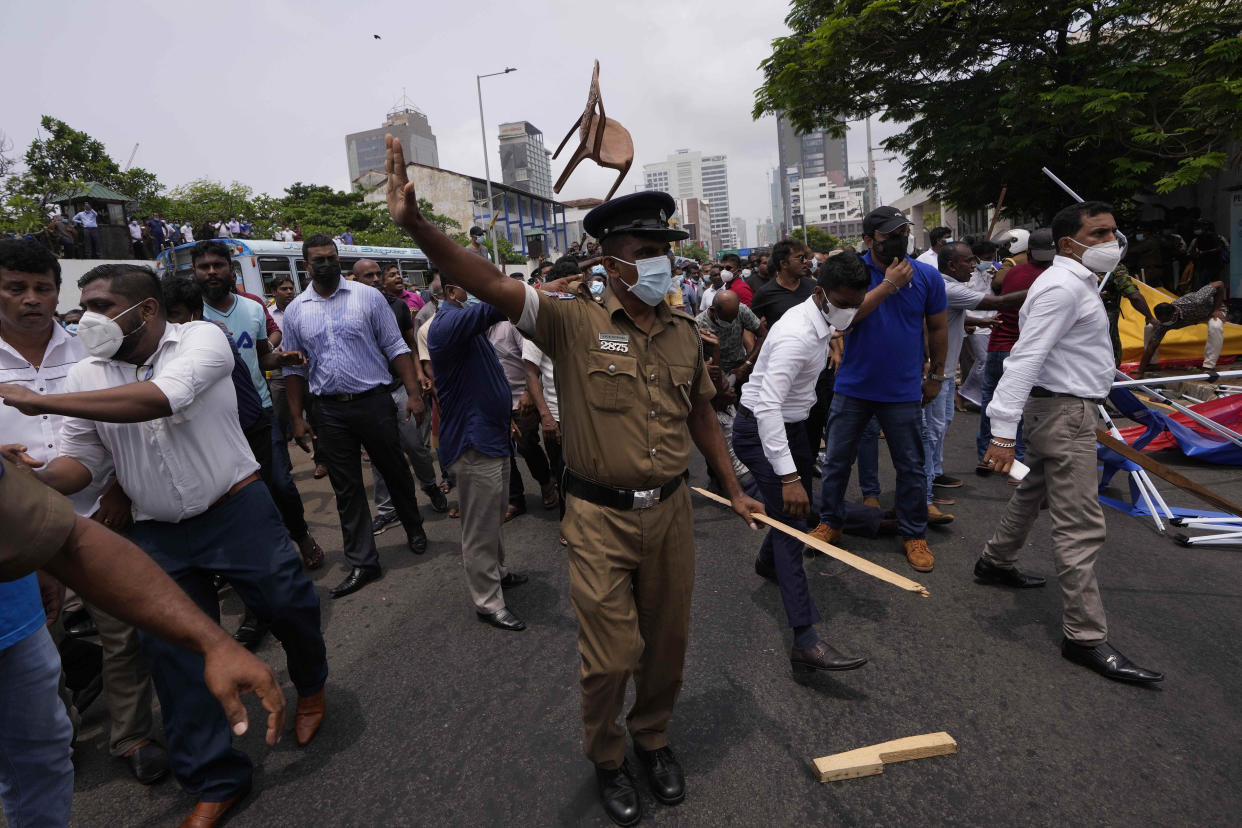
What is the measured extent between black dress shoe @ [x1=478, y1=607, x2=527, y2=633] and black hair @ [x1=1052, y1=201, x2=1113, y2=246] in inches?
132

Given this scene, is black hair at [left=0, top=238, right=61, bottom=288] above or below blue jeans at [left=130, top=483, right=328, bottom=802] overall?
above

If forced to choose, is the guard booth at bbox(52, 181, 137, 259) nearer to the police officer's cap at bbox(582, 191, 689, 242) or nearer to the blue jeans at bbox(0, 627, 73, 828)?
the blue jeans at bbox(0, 627, 73, 828)

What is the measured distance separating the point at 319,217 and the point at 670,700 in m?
Answer: 40.3

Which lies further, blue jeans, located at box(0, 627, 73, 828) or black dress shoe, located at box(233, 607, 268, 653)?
black dress shoe, located at box(233, 607, 268, 653)

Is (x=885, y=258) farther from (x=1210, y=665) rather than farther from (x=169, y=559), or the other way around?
(x=169, y=559)

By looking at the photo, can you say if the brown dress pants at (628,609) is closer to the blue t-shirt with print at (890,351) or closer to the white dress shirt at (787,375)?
the white dress shirt at (787,375)

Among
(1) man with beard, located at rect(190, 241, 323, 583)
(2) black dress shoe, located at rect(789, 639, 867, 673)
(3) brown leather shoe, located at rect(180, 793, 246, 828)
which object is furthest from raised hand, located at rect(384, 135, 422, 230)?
(1) man with beard, located at rect(190, 241, 323, 583)

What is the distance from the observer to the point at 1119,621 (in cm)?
332

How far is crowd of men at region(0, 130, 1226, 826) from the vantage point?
6.19 feet

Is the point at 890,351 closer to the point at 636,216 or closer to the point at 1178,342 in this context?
the point at 636,216

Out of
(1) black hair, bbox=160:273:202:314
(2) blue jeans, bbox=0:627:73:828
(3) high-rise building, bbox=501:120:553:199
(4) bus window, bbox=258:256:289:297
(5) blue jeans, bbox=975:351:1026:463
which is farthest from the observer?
(3) high-rise building, bbox=501:120:553:199

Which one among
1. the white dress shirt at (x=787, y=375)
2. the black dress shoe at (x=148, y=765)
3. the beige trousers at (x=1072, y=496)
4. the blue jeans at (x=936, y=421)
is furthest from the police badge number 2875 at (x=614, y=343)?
the blue jeans at (x=936, y=421)

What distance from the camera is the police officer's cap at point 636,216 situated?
2.17 meters

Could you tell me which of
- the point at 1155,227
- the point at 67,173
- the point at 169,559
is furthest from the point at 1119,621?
the point at 67,173
